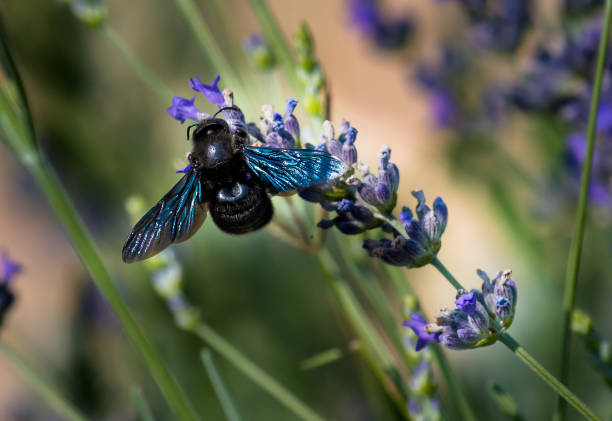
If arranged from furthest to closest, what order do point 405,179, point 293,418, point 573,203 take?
point 405,179 → point 293,418 → point 573,203

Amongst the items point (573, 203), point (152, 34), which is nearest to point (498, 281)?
point (573, 203)

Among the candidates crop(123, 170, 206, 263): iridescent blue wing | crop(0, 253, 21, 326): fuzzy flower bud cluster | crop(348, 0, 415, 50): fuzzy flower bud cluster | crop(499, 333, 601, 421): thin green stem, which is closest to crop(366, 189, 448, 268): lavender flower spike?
crop(499, 333, 601, 421): thin green stem

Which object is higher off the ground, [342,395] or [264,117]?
[264,117]

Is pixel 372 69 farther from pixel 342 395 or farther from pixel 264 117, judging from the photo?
pixel 264 117

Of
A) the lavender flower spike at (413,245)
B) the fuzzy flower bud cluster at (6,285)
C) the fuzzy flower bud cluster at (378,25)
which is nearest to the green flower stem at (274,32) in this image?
the lavender flower spike at (413,245)

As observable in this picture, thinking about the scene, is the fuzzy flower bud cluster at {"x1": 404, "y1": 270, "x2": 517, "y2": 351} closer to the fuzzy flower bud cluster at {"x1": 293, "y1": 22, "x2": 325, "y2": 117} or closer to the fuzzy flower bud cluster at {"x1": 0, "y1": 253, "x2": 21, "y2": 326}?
the fuzzy flower bud cluster at {"x1": 293, "y1": 22, "x2": 325, "y2": 117}

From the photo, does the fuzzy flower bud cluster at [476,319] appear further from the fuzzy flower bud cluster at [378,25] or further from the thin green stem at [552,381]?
the fuzzy flower bud cluster at [378,25]
